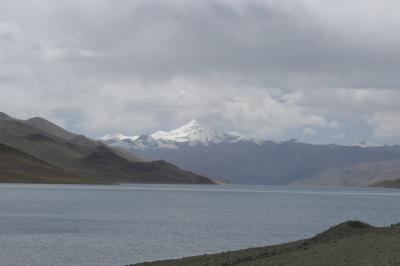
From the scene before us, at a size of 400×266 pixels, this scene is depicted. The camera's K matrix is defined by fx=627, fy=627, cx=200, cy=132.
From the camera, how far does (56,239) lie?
283 ft

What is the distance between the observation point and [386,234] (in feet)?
195

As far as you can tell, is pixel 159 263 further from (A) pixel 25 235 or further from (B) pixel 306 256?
(A) pixel 25 235

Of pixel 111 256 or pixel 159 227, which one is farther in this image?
pixel 159 227

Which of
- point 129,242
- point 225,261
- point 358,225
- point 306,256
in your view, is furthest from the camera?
point 129,242

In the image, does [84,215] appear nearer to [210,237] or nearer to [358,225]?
[210,237]

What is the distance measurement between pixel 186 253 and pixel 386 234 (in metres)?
25.4

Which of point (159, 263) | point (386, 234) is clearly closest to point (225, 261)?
point (159, 263)

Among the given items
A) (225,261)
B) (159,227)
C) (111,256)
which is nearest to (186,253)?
(111,256)

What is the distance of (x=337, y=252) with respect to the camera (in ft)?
161

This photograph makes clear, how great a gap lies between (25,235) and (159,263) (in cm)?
3679

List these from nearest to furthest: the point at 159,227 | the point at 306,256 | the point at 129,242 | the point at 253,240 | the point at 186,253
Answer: the point at 306,256 → the point at 186,253 → the point at 129,242 → the point at 253,240 → the point at 159,227

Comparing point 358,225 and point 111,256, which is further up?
point 358,225

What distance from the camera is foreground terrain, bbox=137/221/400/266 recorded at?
44.7 metres

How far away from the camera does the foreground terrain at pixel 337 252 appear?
1761 inches
